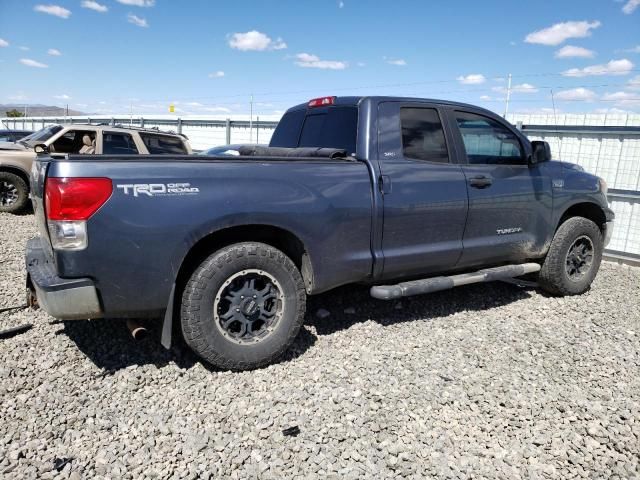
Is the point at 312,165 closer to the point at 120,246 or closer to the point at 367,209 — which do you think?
the point at 367,209

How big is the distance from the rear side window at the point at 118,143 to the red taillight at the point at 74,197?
264 inches

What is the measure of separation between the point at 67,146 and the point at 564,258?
339 inches

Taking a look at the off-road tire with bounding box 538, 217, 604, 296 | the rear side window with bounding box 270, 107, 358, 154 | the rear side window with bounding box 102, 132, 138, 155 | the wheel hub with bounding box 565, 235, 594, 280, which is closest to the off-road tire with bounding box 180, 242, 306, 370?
the rear side window with bounding box 270, 107, 358, 154

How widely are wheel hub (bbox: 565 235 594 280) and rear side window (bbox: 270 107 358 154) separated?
9.13ft

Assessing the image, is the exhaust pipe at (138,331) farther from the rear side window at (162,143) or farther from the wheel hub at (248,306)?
the rear side window at (162,143)

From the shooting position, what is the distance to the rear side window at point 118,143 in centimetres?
905

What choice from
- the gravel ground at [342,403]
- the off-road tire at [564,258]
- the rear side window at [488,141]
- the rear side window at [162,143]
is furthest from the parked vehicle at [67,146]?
the off-road tire at [564,258]

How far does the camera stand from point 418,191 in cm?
394

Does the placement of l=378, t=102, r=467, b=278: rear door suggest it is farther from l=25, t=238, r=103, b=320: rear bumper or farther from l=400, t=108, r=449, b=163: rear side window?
l=25, t=238, r=103, b=320: rear bumper

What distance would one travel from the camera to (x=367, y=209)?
3693 mm

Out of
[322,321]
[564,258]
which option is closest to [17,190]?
[322,321]

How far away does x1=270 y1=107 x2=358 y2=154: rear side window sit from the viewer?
4116 mm

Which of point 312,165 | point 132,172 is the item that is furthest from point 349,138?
point 132,172

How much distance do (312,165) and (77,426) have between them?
7.13 feet
